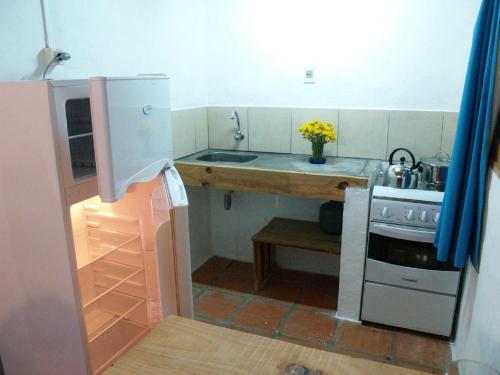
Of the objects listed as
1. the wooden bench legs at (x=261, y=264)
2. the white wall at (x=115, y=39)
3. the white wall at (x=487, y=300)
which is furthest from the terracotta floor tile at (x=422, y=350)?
the white wall at (x=115, y=39)

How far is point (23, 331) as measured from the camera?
1.61 meters

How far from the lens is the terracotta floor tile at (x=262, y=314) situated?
8.19ft

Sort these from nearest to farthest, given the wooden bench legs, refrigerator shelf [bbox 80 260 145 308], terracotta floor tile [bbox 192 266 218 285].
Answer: refrigerator shelf [bbox 80 260 145 308] < the wooden bench legs < terracotta floor tile [bbox 192 266 218 285]

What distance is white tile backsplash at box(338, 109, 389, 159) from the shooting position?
2.77 m

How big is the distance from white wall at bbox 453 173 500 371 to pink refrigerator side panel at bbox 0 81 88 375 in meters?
1.44

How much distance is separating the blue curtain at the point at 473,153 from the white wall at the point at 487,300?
0.07 metres

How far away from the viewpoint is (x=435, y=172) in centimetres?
233

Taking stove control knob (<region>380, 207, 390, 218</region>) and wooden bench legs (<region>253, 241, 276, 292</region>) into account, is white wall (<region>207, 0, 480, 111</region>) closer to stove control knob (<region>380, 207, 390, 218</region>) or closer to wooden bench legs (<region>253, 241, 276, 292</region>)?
stove control knob (<region>380, 207, 390, 218</region>)

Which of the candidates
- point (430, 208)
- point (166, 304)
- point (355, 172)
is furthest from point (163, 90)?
point (430, 208)

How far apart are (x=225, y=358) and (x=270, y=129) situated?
2.48 meters

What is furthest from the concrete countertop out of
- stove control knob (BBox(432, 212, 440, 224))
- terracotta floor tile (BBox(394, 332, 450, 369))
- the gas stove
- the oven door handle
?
terracotta floor tile (BBox(394, 332, 450, 369))

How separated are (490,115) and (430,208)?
63 centimetres

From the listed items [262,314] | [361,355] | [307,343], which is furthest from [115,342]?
[361,355]

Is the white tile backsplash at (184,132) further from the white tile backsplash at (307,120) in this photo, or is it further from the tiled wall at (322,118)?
the white tile backsplash at (307,120)
